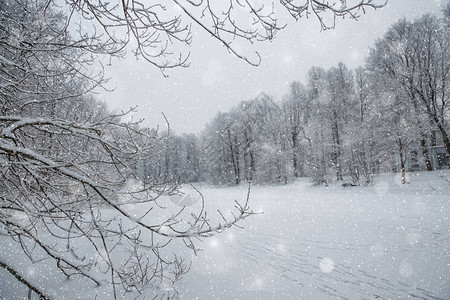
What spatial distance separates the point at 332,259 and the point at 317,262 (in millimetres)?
389

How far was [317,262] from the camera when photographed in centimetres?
574

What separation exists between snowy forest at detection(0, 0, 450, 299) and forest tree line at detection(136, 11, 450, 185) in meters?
0.16

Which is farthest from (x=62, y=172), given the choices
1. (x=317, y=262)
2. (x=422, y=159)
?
(x=422, y=159)

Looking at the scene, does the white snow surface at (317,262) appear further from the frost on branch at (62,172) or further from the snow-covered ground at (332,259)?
the frost on branch at (62,172)

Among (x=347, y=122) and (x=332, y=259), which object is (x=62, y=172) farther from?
(x=347, y=122)

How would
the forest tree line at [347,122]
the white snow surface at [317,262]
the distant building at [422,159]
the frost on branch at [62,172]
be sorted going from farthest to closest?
the distant building at [422,159], the forest tree line at [347,122], the white snow surface at [317,262], the frost on branch at [62,172]

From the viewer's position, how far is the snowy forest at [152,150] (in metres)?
2.02

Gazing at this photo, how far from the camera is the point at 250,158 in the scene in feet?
140

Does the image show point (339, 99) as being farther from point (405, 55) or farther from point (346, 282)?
point (346, 282)

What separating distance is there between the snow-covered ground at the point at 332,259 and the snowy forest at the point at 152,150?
0.75ft

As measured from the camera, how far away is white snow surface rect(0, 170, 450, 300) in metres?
4.28

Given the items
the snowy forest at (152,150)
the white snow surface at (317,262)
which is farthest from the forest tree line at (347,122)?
the white snow surface at (317,262)

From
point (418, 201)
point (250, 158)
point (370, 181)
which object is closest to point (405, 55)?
point (370, 181)

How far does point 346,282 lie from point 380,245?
2.42 meters
